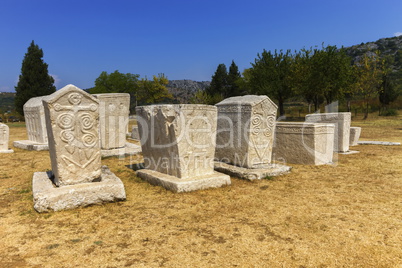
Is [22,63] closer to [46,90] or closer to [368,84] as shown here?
[46,90]

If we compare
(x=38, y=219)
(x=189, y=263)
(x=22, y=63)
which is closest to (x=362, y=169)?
(x=189, y=263)

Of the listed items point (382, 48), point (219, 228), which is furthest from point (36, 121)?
point (382, 48)

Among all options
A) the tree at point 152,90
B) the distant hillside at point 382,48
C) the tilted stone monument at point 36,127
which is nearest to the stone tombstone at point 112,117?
the tilted stone monument at point 36,127

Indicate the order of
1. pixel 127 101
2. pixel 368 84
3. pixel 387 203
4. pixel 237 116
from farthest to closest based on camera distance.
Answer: pixel 368 84 < pixel 127 101 < pixel 237 116 < pixel 387 203

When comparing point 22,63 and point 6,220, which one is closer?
point 6,220

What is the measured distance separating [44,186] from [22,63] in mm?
25465

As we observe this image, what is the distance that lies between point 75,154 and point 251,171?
308 cm

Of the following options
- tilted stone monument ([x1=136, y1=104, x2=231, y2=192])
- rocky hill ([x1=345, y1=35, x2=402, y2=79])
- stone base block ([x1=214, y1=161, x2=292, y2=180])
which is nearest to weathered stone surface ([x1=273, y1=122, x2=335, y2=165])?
stone base block ([x1=214, y1=161, x2=292, y2=180])

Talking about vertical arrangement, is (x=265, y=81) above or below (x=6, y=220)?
above

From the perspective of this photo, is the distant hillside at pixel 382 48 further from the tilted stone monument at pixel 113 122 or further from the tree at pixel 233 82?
the tilted stone monument at pixel 113 122

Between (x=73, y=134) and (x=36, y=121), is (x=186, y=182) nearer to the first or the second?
(x=73, y=134)

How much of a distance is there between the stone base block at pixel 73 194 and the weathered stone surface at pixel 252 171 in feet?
7.32

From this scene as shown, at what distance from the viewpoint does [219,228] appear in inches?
112

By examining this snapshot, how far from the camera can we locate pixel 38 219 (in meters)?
3.08
